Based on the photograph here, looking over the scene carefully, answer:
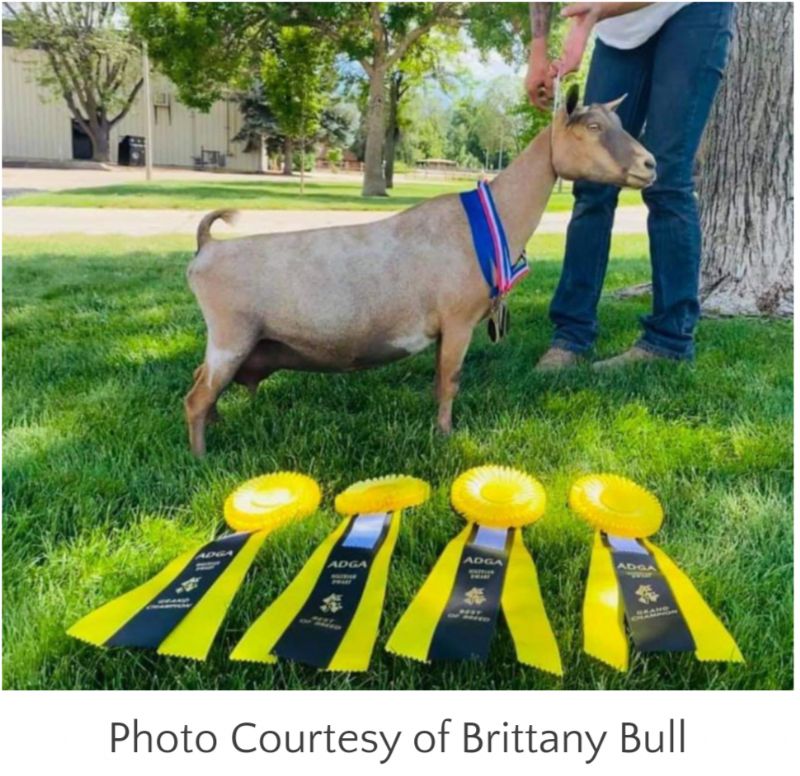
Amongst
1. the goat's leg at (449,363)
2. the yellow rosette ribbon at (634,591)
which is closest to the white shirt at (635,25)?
the goat's leg at (449,363)

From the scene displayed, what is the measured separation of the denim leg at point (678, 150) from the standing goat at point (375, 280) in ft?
1.64

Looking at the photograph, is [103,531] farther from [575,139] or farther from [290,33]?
[290,33]

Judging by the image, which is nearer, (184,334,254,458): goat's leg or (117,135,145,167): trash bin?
(184,334,254,458): goat's leg

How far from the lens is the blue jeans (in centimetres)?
245

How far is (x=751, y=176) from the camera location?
342cm

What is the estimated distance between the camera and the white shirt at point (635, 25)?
2.42 metres

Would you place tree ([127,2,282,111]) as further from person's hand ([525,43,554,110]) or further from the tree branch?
person's hand ([525,43,554,110])

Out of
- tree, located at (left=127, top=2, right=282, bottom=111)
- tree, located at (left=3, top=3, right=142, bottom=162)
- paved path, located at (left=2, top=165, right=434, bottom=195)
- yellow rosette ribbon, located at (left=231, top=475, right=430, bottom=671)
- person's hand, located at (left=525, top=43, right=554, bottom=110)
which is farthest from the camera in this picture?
paved path, located at (left=2, top=165, right=434, bottom=195)

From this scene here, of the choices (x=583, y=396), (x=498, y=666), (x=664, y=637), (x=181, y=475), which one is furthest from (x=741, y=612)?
(x=181, y=475)

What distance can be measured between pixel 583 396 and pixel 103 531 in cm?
149

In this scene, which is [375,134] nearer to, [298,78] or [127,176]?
[298,78]

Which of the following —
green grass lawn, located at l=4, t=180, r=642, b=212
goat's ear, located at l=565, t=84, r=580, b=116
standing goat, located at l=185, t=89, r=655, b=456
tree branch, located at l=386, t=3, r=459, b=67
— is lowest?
standing goat, located at l=185, t=89, r=655, b=456

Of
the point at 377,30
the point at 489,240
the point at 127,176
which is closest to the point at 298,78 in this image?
the point at 377,30

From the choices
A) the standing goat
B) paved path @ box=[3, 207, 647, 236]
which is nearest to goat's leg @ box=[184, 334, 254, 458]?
the standing goat
